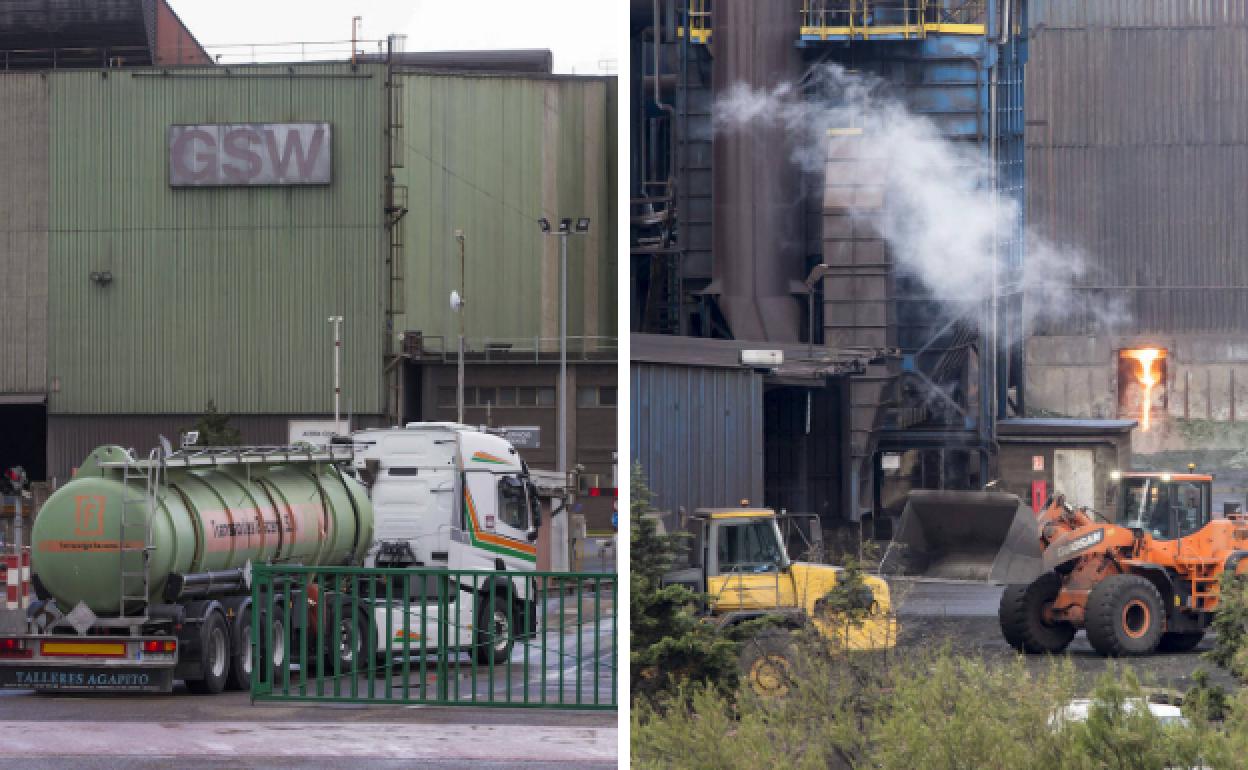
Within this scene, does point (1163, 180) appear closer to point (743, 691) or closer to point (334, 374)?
point (743, 691)

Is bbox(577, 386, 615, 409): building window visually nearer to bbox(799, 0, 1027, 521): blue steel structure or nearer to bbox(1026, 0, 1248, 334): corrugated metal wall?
bbox(1026, 0, 1248, 334): corrugated metal wall

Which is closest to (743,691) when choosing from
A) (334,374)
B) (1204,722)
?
(1204,722)

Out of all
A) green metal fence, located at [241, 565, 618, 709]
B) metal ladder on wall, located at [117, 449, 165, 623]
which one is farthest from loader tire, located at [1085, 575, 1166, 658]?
metal ladder on wall, located at [117, 449, 165, 623]

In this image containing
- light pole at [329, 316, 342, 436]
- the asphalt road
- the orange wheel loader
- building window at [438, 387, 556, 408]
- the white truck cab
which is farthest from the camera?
building window at [438, 387, 556, 408]

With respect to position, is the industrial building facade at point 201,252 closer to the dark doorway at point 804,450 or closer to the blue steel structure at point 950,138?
the blue steel structure at point 950,138

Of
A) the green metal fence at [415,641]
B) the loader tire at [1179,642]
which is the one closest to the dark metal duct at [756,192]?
the loader tire at [1179,642]

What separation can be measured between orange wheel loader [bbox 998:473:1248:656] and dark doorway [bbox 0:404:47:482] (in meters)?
45.5

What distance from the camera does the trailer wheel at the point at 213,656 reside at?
50.5 feet

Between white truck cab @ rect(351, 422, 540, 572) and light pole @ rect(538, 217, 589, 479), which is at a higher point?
light pole @ rect(538, 217, 589, 479)

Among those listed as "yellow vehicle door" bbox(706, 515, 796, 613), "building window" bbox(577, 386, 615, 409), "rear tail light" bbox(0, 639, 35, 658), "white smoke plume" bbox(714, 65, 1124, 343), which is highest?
"white smoke plume" bbox(714, 65, 1124, 343)

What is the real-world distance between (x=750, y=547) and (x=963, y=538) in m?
1.11

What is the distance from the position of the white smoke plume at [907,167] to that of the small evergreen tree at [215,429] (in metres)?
36.3

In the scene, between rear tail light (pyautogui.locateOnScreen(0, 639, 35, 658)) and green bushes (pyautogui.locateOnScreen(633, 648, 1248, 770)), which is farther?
rear tail light (pyautogui.locateOnScreen(0, 639, 35, 658))

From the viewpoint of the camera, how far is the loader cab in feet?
28.0
